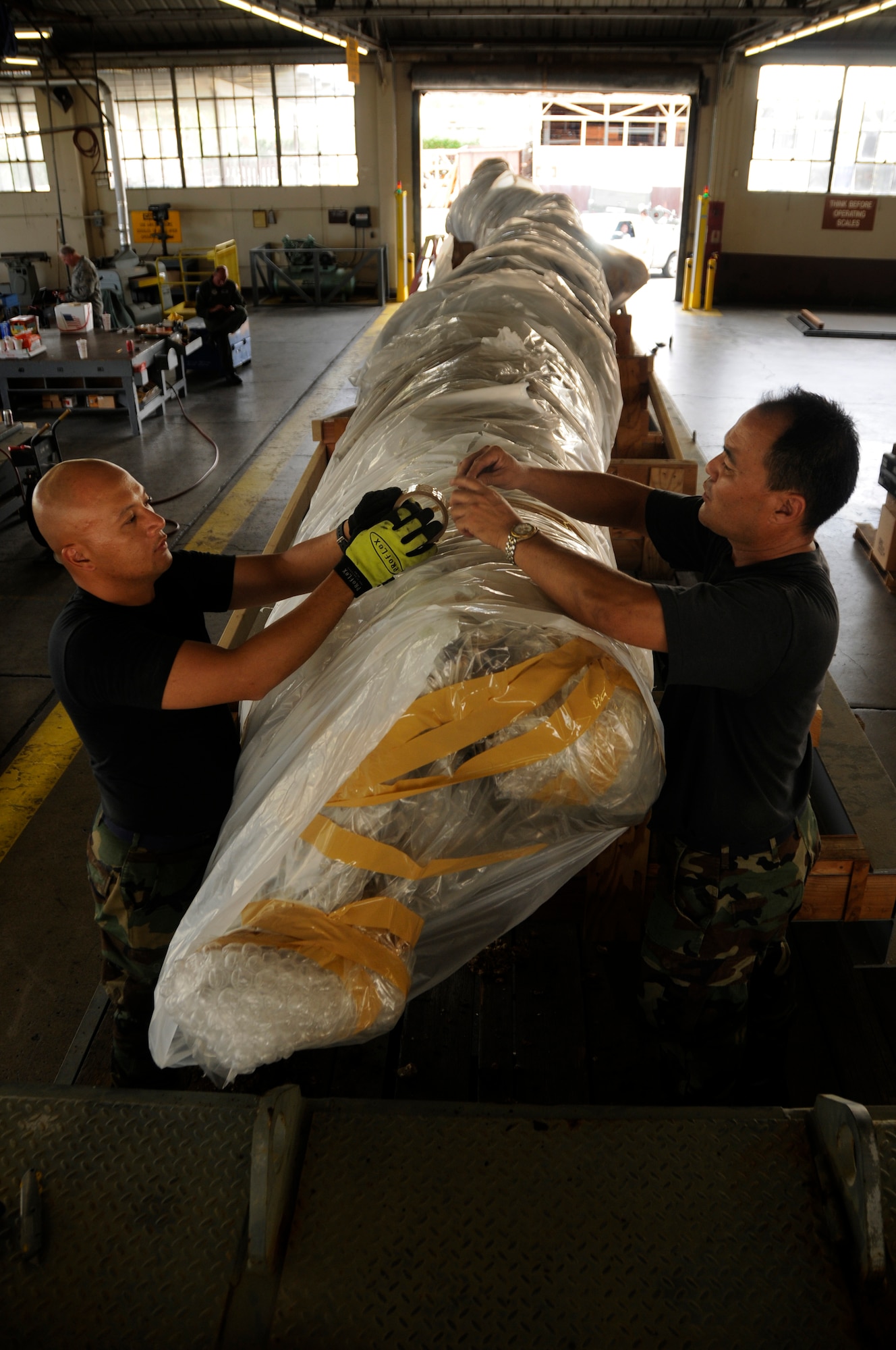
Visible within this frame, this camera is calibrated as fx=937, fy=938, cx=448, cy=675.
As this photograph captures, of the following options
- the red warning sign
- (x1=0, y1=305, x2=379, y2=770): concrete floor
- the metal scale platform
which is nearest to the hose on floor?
(x1=0, y1=305, x2=379, y2=770): concrete floor

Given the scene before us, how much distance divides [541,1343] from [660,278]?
1806 cm

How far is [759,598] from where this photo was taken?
1.78 meters

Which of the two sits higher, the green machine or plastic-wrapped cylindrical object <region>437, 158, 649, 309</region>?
plastic-wrapped cylindrical object <region>437, 158, 649, 309</region>

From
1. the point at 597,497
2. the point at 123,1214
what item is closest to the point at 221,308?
the point at 597,497

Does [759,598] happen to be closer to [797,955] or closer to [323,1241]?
[323,1241]

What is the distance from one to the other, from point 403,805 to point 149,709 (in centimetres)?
67

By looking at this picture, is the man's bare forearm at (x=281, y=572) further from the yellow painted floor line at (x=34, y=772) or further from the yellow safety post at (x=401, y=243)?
the yellow safety post at (x=401, y=243)

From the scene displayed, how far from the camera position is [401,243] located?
15.1 meters

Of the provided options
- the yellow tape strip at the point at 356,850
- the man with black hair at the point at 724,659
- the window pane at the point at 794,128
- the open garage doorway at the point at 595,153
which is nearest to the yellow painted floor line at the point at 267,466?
the man with black hair at the point at 724,659

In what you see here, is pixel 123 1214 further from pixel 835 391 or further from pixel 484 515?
pixel 835 391

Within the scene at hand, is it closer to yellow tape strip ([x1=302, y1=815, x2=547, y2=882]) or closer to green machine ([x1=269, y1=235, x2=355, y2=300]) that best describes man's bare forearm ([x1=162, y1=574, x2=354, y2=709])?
yellow tape strip ([x1=302, y1=815, x2=547, y2=882])

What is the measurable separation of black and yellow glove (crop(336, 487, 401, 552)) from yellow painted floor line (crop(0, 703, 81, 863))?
7.83ft

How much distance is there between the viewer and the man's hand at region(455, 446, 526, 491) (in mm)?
2137

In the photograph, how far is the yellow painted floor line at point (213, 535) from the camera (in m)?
3.91
